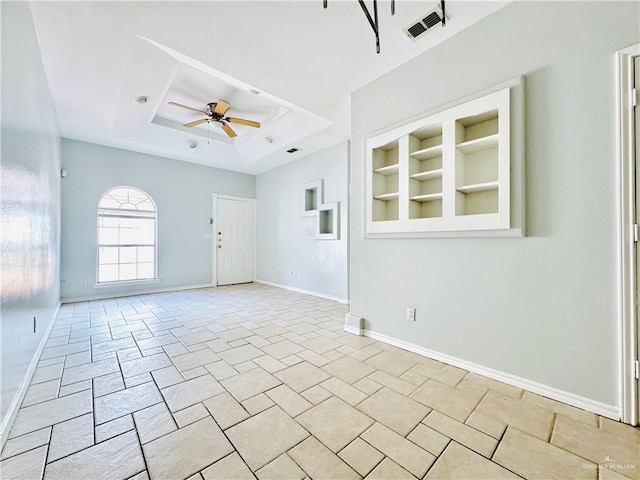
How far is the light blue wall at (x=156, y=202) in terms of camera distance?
482 cm

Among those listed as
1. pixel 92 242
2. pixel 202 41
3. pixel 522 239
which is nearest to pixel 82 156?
pixel 92 242

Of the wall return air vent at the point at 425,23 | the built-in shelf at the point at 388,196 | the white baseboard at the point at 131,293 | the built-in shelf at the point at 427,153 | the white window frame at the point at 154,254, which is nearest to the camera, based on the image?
the wall return air vent at the point at 425,23

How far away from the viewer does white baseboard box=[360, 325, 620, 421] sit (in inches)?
66.9

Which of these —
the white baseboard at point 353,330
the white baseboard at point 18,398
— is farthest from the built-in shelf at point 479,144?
the white baseboard at point 18,398

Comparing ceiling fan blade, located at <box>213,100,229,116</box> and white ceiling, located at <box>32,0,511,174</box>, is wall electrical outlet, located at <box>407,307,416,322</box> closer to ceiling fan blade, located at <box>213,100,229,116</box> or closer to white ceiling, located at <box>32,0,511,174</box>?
white ceiling, located at <box>32,0,511,174</box>

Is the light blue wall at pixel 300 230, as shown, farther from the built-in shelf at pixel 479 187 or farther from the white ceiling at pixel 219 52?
the built-in shelf at pixel 479 187

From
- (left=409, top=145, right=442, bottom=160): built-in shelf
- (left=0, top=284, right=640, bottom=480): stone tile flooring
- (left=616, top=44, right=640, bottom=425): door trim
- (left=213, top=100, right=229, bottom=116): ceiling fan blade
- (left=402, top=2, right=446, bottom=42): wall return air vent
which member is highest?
(left=213, top=100, right=229, bottom=116): ceiling fan blade

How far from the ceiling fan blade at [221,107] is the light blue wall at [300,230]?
79.2 inches

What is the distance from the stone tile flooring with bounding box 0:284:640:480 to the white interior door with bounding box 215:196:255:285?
381 centimetres

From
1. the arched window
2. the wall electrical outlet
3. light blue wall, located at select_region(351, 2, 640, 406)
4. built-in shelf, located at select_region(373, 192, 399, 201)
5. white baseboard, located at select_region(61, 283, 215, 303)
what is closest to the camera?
light blue wall, located at select_region(351, 2, 640, 406)

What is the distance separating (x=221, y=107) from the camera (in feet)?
12.9

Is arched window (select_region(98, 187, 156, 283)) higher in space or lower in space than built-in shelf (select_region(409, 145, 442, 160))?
lower

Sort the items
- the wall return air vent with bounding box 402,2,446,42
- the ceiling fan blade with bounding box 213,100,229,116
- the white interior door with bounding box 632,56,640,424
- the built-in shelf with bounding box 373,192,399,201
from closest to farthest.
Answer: the white interior door with bounding box 632,56,640,424 → the wall return air vent with bounding box 402,2,446,42 → the built-in shelf with bounding box 373,192,399,201 → the ceiling fan blade with bounding box 213,100,229,116

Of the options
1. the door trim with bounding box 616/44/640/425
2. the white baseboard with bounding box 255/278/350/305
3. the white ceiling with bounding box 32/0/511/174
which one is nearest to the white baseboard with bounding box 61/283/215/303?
the white baseboard with bounding box 255/278/350/305
